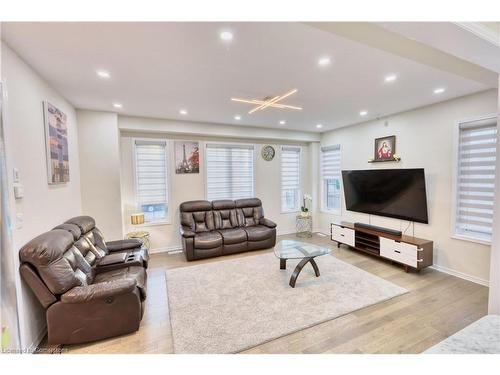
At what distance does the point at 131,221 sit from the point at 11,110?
2784mm

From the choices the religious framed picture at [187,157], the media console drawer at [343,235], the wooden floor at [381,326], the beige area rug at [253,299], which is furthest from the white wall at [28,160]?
the media console drawer at [343,235]

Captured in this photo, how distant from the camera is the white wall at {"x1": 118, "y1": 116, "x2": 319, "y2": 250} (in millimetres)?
4469

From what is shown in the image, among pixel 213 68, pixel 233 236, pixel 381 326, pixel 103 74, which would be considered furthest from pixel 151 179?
pixel 381 326

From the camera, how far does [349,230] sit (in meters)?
4.58

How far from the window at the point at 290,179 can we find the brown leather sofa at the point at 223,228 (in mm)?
1026

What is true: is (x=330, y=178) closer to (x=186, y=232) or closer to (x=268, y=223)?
(x=268, y=223)

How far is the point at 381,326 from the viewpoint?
7.47 ft

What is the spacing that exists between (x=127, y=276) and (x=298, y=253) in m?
2.30

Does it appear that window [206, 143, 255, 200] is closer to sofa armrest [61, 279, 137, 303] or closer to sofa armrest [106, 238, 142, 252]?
sofa armrest [106, 238, 142, 252]

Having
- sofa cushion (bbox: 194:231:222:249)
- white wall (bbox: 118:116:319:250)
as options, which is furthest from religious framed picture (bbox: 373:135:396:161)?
sofa cushion (bbox: 194:231:222:249)

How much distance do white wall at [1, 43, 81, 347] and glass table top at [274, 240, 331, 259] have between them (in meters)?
2.77

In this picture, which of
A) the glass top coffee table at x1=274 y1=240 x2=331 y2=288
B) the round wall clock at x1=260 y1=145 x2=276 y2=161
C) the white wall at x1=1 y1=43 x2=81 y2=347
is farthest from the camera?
the round wall clock at x1=260 y1=145 x2=276 y2=161
